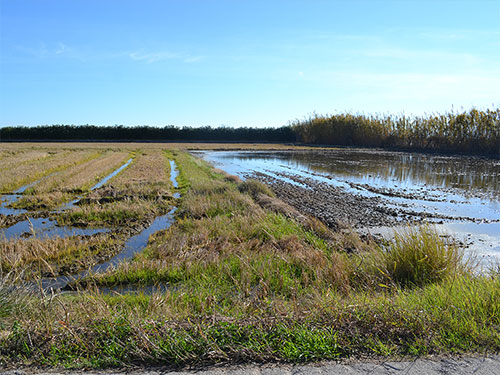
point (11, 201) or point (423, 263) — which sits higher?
point (423, 263)

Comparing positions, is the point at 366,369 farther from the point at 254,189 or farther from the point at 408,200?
the point at 408,200

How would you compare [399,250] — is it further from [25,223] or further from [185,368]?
[25,223]

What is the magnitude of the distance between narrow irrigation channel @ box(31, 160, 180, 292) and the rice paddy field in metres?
0.06

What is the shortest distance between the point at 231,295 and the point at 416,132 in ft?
159

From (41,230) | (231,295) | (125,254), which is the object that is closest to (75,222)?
(41,230)

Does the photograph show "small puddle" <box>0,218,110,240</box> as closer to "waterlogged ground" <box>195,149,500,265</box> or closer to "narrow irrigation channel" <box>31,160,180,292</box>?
"narrow irrigation channel" <box>31,160,180,292</box>

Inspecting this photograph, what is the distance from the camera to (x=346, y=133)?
191 ft

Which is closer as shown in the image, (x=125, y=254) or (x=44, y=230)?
(x=125, y=254)

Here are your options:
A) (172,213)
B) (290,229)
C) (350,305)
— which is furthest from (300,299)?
(172,213)

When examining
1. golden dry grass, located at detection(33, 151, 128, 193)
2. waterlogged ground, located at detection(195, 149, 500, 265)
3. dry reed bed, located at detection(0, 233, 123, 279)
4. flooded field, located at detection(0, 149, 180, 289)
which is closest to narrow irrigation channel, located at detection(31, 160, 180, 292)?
flooded field, located at detection(0, 149, 180, 289)

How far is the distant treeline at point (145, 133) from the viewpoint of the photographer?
68.8 meters

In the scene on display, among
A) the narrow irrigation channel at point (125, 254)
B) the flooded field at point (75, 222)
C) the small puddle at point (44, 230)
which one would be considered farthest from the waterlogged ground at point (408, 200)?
the small puddle at point (44, 230)

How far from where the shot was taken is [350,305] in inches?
156

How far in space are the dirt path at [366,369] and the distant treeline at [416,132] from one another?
42.6 m
